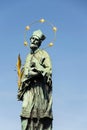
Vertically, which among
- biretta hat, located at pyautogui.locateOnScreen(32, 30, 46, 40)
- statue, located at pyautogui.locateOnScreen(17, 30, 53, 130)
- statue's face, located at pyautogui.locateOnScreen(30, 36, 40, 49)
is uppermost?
biretta hat, located at pyautogui.locateOnScreen(32, 30, 46, 40)

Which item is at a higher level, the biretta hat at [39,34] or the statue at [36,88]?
the biretta hat at [39,34]

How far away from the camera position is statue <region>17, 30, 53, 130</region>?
15.7 metres

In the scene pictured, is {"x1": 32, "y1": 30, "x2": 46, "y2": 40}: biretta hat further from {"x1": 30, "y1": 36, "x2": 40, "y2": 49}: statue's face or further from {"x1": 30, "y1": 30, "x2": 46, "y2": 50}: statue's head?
{"x1": 30, "y1": 36, "x2": 40, "y2": 49}: statue's face

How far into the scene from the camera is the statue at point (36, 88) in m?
15.7

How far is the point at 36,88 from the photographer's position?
1623 cm

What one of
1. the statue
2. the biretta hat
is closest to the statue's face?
the statue

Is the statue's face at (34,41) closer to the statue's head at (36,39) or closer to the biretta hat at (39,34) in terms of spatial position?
the statue's head at (36,39)

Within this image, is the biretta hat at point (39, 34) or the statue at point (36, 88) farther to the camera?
the biretta hat at point (39, 34)

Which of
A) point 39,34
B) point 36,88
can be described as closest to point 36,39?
point 39,34

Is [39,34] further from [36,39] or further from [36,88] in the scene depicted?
[36,88]

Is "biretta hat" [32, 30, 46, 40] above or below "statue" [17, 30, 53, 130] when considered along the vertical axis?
above

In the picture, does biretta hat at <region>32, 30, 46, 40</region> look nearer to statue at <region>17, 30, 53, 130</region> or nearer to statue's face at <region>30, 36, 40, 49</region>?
statue at <region>17, 30, 53, 130</region>

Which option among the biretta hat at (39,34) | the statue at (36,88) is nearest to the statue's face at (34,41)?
the statue at (36,88)

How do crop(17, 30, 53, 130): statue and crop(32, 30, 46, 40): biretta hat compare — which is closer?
crop(17, 30, 53, 130): statue
